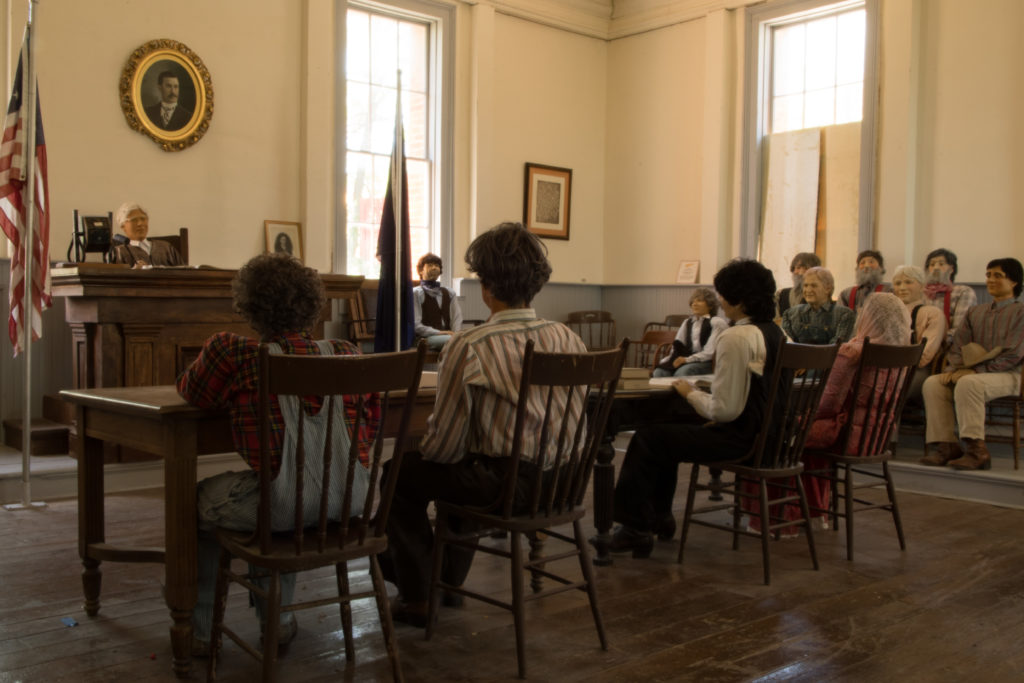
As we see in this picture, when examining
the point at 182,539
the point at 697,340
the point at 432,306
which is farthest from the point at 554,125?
the point at 182,539

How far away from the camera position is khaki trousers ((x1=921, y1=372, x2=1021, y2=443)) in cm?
544

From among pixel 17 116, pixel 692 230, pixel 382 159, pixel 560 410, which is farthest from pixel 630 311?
pixel 560 410

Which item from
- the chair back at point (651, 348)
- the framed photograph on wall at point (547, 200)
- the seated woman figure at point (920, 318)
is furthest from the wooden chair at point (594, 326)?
the seated woman figure at point (920, 318)

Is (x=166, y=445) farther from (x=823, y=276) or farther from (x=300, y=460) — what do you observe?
(x=823, y=276)

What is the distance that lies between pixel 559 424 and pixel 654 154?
6.92 meters

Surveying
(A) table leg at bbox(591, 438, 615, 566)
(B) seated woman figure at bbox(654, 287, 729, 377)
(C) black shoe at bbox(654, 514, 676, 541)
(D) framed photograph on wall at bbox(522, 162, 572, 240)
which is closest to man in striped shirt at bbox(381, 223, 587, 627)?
(A) table leg at bbox(591, 438, 615, 566)

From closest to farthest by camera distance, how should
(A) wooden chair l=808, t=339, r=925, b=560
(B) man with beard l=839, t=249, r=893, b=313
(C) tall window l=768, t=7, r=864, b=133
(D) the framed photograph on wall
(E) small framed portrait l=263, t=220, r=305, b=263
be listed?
(A) wooden chair l=808, t=339, r=925, b=560 < (B) man with beard l=839, t=249, r=893, b=313 < (E) small framed portrait l=263, t=220, r=305, b=263 < (C) tall window l=768, t=7, r=864, b=133 < (D) the framed photograph on wall

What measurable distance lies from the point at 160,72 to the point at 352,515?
522cm

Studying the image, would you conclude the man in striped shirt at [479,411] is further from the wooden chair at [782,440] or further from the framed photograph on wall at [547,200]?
the framed photograph on wall at [547,200]

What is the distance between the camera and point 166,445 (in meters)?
2.52

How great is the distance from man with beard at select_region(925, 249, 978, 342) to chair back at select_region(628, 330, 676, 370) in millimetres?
2402

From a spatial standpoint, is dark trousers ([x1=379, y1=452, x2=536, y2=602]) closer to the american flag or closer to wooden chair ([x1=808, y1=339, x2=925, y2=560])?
wooden chair ([x1=808, y1=339, x2=925, y2=560])

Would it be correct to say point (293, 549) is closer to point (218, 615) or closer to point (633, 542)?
point (218, 615)

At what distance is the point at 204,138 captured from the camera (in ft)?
23.2
